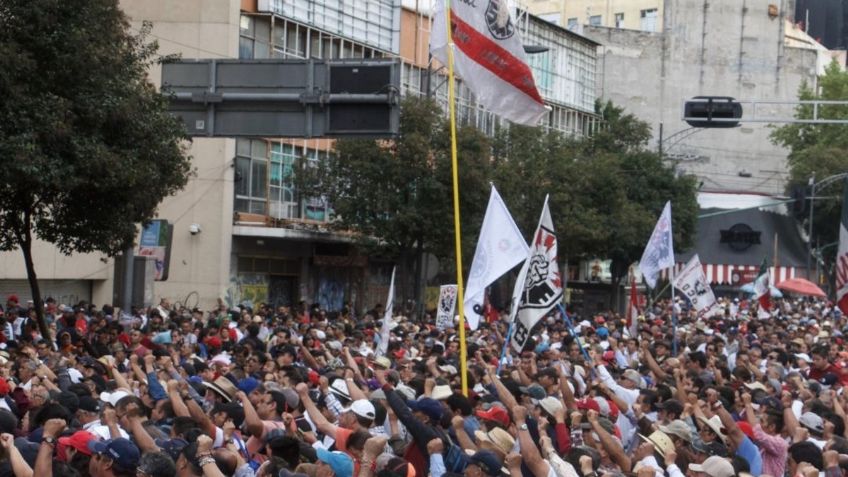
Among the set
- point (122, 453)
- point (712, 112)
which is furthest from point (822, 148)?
point (122, 453)

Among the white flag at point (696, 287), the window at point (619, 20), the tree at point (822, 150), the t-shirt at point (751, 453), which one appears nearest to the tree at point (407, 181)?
the white flag at point (696, 287)

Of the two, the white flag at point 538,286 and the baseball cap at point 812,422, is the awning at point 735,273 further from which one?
the baseball cap at point 812,422

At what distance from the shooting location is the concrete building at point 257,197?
36500 millimetres

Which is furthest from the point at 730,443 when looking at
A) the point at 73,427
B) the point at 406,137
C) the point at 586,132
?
the point at 586,132

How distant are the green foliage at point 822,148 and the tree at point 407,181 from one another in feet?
109

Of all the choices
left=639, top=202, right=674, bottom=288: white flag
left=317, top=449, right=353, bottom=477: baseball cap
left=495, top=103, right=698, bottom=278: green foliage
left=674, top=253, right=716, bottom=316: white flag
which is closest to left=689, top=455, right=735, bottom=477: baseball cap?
left=317, top=449, right=353, bottom=477: baseball cap

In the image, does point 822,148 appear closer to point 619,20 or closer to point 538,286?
point 619,20

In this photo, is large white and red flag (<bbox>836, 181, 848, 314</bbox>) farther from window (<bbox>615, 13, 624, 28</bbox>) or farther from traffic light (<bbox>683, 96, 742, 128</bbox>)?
window (<bbox>615, 13, 624, 28</bbox>)

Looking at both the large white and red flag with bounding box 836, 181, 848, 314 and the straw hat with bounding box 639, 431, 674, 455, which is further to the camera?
the large white and red flag with bounding box 836, 181, 848, 314

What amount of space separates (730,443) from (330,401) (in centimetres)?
312

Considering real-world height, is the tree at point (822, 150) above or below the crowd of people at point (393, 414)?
above

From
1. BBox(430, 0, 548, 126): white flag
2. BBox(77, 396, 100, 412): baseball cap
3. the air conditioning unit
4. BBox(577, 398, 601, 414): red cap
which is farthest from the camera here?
the air conditioning unit

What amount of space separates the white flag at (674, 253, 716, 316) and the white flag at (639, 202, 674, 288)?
1588mm

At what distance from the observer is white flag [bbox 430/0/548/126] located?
629 inches
